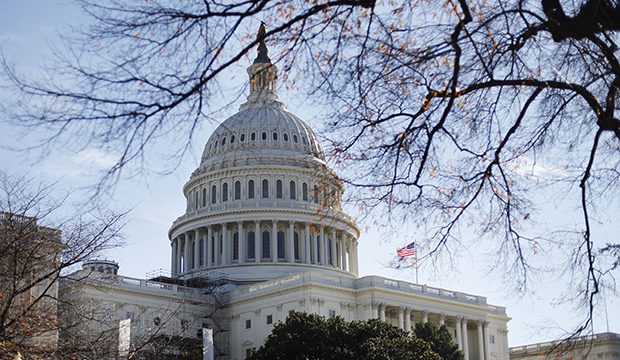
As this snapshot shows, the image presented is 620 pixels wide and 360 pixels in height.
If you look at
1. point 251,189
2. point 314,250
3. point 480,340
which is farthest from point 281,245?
point 480,340

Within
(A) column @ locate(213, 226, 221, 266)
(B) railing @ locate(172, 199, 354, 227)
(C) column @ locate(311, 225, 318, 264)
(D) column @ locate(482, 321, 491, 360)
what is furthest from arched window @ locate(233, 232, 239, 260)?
(D) column @ locate(482, 321, 491, 360)

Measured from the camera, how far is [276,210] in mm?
107625

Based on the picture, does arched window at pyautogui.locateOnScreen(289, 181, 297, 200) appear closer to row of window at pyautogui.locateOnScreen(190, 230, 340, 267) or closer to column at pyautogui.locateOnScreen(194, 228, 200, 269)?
row of window at pyautogui.locateOnScreen(190, 230, 340, 267)

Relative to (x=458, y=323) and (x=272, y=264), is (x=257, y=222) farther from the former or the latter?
(x=458, y=323)

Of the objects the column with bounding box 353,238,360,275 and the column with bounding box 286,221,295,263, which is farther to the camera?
the column with bounding box 353,238,360,275

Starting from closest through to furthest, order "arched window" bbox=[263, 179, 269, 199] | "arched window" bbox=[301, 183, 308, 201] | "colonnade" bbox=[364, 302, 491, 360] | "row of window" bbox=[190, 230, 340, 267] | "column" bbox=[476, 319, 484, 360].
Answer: "colonnade" bbox=[364, 302, 491, 360], "column" bbox=[476, 319, 484, 360], "row of window" bbox=[190, 230, 340, 267], "arched window" bbox=[301, 183, 308, 201], "arched window" bbox=[263, 179, 269, 199]

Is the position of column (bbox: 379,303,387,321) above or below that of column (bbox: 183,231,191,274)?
below

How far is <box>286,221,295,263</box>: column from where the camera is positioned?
10644 cm

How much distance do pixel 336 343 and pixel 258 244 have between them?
170ft

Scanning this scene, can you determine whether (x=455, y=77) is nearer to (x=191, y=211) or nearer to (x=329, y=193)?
(x=329, y=193)

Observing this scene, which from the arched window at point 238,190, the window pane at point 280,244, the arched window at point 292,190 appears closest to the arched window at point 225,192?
the arched window at point 238,190

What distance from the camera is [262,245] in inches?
4257

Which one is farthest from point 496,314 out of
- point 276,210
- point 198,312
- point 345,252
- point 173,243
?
point 173,243

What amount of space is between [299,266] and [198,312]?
17.5 metres
